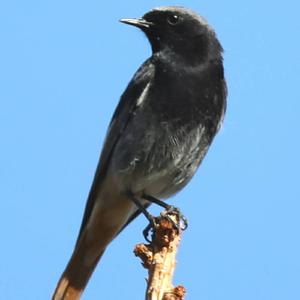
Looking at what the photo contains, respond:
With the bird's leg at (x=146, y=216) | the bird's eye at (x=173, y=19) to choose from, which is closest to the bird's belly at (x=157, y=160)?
the bird's leg at (x=146, y=216)

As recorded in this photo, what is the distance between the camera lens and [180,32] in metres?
8.14

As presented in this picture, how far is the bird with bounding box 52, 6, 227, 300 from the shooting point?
748cm

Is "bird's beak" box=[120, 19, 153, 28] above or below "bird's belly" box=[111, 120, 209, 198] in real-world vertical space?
above

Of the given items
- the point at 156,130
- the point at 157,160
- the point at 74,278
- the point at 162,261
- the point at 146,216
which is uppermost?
the point at 156,130

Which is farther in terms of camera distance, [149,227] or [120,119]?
[120,119]

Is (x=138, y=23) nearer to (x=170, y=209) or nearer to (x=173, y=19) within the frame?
(x=173, y=19)

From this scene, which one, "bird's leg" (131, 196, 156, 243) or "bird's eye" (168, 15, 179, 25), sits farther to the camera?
"bird's eye" (168, 15, 179, 25)

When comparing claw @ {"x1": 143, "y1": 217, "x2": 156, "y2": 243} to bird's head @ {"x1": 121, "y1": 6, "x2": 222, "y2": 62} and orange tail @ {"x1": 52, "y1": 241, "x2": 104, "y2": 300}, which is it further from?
bird's head @ {"x1": 121, "y1": 6, "x2": 222, "y2": 62}

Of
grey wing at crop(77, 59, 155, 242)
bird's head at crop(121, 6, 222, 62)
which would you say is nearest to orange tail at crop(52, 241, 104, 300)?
grey wing at crop(77, 59, 155, 242)

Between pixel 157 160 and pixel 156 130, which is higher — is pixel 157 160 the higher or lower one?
the lower one

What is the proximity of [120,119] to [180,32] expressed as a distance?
111 centimetres

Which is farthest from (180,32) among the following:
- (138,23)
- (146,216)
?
Result: (146,216)

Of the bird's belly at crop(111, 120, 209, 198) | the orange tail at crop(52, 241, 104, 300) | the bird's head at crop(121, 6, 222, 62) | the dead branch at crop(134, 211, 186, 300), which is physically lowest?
the dead branch at crop(134, 211, 186, 300)

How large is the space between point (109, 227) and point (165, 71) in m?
1.64
